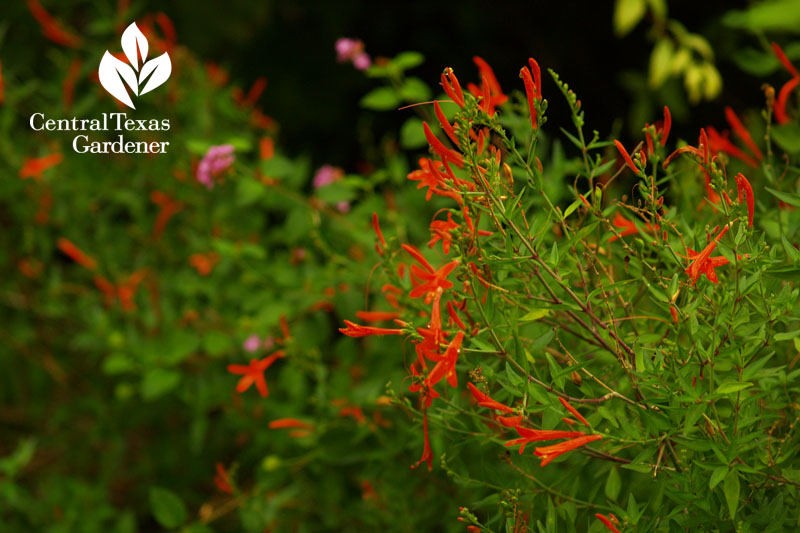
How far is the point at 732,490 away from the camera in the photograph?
0.84m

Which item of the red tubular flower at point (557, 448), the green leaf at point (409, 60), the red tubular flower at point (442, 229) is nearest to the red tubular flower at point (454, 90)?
the red tubular flower at point (442, 229)

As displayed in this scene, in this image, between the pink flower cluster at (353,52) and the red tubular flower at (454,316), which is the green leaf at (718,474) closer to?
the red tubular flower at (454,316)

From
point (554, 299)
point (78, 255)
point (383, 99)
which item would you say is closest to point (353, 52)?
point (383, 99)

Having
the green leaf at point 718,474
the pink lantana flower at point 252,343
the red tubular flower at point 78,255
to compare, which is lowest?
the pink lantana flower at point 252,343

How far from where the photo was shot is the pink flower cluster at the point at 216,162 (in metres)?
1.71

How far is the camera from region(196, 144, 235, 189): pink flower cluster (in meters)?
1.71

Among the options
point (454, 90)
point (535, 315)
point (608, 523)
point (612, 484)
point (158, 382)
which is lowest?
point (158, 382)

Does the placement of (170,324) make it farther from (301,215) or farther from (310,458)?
(310,458)

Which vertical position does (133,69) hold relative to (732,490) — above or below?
above

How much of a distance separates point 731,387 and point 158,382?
1.45 meters

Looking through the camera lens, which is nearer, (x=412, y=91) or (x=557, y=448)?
(x=557, y=448)

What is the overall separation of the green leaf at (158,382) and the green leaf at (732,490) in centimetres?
141

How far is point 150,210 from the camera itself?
8.54 feet

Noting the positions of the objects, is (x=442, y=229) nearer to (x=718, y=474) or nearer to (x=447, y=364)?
(x=447, y=364)
